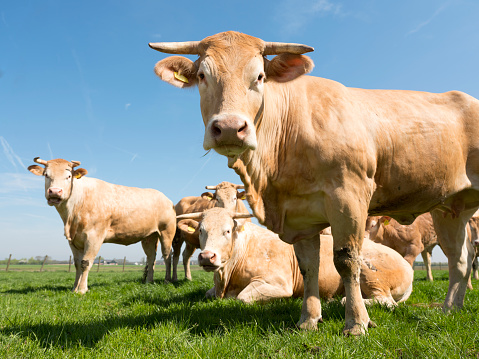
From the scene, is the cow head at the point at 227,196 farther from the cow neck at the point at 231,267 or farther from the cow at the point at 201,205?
the cow neck at the point at 231,267

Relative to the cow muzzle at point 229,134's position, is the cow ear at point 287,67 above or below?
above

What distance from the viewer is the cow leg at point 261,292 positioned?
5.84 meters

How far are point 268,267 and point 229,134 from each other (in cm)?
415

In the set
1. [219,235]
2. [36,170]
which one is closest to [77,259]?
[36,170]

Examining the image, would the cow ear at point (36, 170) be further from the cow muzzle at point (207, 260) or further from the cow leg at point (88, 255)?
the cow muzzle at point (207, 260)

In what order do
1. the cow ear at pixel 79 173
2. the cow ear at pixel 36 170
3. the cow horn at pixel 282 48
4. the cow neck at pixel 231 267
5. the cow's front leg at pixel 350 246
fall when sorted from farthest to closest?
1. the cow ear at pixel 36 170
2. the cow ear at pixel 79 173
3. the cow neck at pixel 231 267
4. the cow horn at pixel 282 48
5. the cow's front leg at pixel 350 246

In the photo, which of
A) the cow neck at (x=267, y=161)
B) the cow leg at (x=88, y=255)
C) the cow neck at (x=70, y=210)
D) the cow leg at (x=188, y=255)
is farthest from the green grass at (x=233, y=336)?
the cow leg at (x=188, y=255)

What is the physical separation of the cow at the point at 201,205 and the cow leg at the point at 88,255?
3119 mm

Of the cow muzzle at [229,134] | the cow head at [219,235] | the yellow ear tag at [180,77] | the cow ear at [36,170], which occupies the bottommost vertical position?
the cow head at [219,235]

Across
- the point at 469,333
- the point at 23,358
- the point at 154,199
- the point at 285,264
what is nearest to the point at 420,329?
the point at 469,333

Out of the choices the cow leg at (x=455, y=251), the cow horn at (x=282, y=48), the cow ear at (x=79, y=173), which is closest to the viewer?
the cow horn at (x=282, y=48)

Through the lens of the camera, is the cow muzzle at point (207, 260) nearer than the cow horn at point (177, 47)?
No

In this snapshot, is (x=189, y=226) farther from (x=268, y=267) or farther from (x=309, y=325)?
(x=309, y=325)

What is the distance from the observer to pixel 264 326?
400 centimetres
